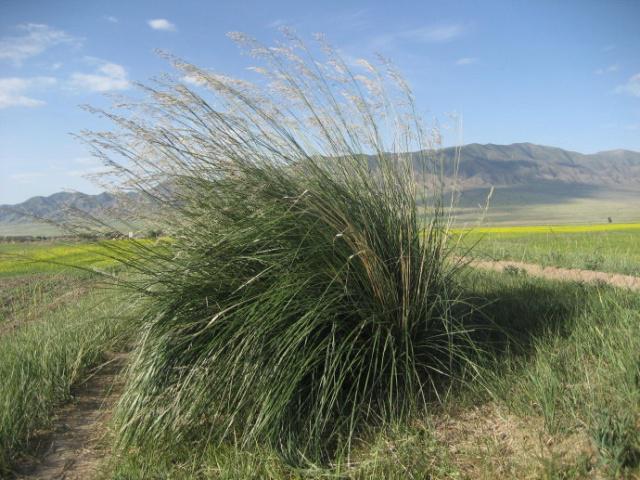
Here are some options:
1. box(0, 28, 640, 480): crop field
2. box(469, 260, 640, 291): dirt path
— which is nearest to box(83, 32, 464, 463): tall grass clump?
box(0, 28, 640, 480): crop field

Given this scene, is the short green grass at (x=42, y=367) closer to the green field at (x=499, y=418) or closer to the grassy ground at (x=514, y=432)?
the green field at (x=499, y=418)

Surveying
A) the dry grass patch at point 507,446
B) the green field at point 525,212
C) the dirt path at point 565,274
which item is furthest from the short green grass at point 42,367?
the dirt path at point 565,274

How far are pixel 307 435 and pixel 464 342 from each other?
1348 mm

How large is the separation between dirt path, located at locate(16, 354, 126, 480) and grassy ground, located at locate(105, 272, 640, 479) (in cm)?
23

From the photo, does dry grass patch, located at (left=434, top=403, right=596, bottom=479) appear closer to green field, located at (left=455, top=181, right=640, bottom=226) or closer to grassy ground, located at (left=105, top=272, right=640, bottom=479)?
grassy ground, located at (left=105, top=272, right=640, bottom=479)

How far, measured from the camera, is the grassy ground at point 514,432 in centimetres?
207

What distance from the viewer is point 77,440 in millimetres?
3098

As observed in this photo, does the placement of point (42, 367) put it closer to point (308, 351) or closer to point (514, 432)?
point (308, 351)

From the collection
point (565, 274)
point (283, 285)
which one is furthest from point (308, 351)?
point (565, 274)

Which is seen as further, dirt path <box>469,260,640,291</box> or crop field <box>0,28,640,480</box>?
dirt path <box>469,260,640,291</box>

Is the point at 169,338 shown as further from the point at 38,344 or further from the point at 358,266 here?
the point at 38,344

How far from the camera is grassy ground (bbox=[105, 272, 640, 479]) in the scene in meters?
2.07

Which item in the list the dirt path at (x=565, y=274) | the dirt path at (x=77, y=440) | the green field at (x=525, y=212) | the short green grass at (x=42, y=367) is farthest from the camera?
the dirt path at (x=565, y=274)

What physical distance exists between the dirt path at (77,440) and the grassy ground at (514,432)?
0.23 m
